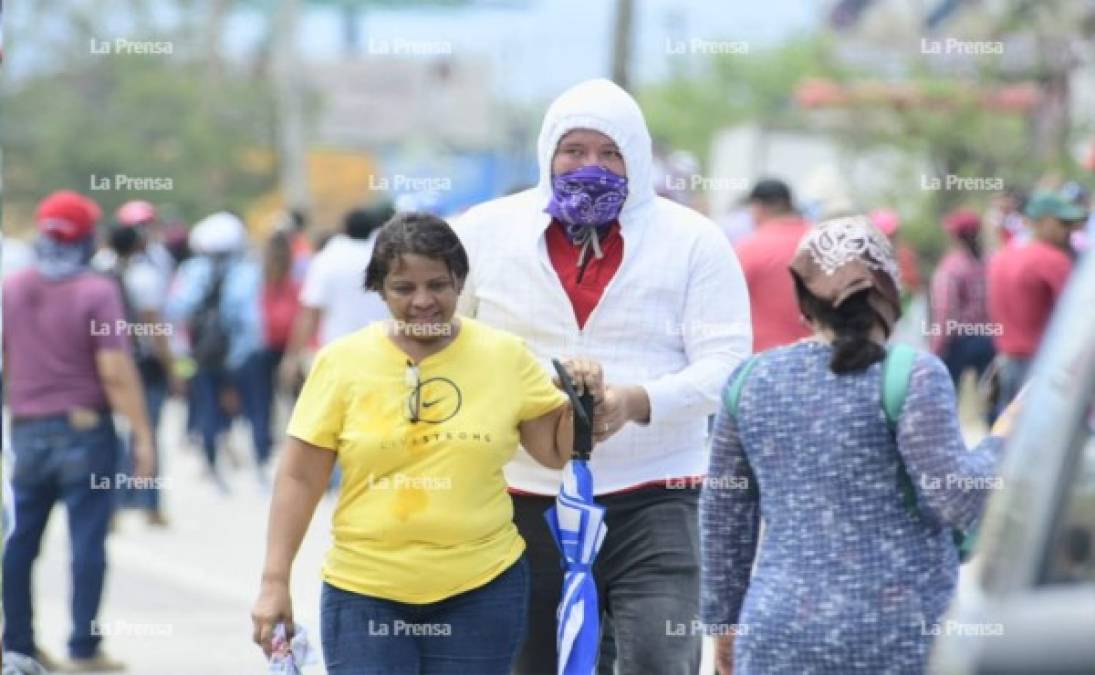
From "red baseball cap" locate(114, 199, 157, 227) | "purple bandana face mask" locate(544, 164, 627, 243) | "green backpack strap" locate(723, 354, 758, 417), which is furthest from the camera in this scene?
"red baseball cap" locate(114, 199, 157, 227)

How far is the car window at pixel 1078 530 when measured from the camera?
3.23 m

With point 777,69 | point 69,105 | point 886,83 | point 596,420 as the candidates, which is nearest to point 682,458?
point 596,420

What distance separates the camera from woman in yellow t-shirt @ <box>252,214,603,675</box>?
5.68m

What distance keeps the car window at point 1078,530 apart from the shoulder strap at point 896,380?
5.47 feet

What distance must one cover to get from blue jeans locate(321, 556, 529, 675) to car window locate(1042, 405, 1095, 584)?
2.65 meters

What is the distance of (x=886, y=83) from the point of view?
3105cm

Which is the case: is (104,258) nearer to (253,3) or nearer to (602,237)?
(602,237)

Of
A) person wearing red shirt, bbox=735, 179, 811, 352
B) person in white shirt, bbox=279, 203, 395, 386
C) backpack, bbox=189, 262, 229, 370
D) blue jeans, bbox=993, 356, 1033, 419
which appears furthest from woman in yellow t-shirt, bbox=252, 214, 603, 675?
backpack, bbox=189, 262, 229, 370

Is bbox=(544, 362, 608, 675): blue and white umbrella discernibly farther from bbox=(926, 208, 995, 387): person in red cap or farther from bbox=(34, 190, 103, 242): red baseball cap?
bbox=(926, 208, 995, 387): person in red cap

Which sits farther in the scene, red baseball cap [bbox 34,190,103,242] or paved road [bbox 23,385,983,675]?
paved road [bbox 23,385,983,675]

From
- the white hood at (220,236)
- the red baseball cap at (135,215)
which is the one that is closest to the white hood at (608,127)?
the red baseball cap at (135,215)

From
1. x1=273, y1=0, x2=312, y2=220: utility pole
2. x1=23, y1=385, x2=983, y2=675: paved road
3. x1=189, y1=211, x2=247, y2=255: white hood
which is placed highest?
x1=273, y1=0, x2=312, y2=220: utility pole

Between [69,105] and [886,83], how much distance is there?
2359 centimetres

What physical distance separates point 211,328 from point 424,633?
457 inches
